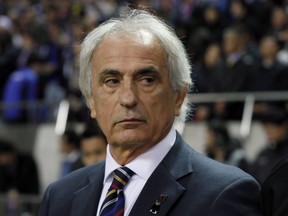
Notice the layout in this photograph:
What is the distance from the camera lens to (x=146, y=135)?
3.73 m

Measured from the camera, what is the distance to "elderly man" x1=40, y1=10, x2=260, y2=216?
144 inches

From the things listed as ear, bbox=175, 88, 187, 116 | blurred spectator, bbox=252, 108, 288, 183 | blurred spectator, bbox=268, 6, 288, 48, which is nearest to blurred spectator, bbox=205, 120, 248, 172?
blurred spectator, bbox=252, 108, 288, 183

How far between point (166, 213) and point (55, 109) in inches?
390

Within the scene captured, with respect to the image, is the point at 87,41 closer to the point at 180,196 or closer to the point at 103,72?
the point at 103,72

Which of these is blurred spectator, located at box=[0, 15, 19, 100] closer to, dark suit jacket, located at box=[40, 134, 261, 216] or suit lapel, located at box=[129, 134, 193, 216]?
dark suit jacket, located at box=[40, 134, 261, 216]

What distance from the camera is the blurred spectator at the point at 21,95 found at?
1370cm

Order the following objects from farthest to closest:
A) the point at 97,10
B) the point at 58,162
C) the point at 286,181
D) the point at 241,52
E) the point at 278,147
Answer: the point at 97,10 → the point at 58,162 → the point at 241,52 → the point at 278,147 → the point at 286,181

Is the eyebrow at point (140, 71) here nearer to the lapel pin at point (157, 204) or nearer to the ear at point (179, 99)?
the ear at point (179, 99)

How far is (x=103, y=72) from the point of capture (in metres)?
3.80

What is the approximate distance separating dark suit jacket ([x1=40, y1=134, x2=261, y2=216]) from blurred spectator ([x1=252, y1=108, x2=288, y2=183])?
482 cm

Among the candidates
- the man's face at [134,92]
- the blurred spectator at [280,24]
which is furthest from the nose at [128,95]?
the blurred spectator at [280,24]

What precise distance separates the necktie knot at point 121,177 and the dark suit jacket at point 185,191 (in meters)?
0.09

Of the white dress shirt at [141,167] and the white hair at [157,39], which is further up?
the white hair at [157,39]

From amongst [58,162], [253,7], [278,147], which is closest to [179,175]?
[278,147]
